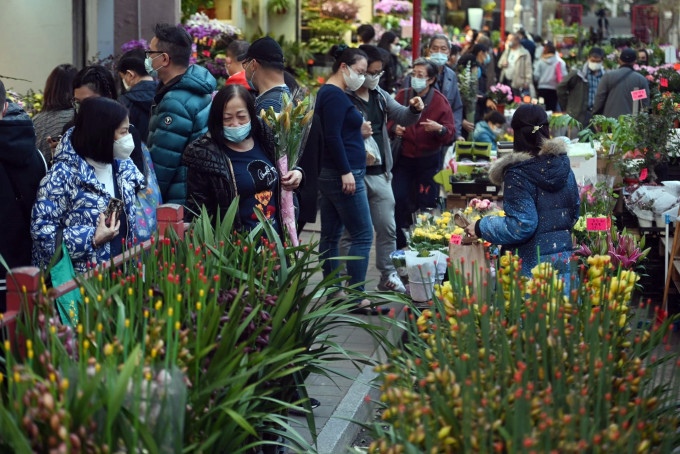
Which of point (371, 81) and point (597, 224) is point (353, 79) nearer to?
point (371, 81)

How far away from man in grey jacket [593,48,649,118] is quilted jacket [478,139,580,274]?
8.01 meters

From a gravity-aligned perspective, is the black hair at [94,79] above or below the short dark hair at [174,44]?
below

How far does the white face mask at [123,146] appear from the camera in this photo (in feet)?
16.7

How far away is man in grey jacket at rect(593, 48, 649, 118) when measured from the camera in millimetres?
13117

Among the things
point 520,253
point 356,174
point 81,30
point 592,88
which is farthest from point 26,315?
point 592,88

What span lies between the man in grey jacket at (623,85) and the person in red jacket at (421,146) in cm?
440

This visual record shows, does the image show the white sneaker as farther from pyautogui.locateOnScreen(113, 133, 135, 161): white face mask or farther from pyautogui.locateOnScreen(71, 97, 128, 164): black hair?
pyautogui.locateOnScreen(71, 97, 128, 164): black hair

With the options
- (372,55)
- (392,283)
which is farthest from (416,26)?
(392,283)

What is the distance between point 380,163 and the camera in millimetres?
8031

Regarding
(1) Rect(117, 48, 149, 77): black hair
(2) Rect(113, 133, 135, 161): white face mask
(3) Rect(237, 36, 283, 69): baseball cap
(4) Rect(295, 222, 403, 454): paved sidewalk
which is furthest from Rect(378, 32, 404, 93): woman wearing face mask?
(2) Rect(113, 133, 135, 161): white face mask

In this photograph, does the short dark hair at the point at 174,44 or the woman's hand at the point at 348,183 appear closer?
the short dark hair at the point at 174,44

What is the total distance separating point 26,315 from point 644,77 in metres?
11.2

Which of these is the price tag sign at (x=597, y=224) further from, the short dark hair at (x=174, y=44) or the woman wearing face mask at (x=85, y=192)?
the woman wearing face mask at (x=85, y=192)

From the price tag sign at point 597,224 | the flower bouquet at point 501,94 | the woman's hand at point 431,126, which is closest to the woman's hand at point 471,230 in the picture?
the price tag sign at point 597,224
